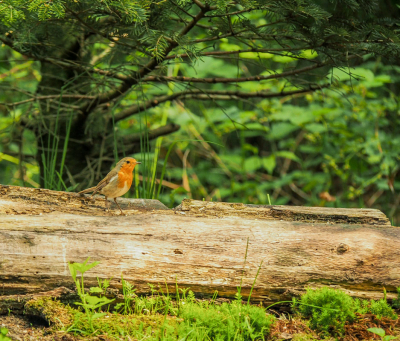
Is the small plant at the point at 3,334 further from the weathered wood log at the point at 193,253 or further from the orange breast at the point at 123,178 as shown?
the orange breast at the point at 123,178

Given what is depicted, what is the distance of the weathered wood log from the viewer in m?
2.44

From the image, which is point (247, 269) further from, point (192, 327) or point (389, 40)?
point (389, 40)

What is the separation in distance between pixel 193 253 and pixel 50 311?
2.77 feet

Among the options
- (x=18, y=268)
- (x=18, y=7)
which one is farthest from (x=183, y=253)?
(x=18, y=7)

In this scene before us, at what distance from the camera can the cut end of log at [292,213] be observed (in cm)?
294

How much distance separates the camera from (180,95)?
159 inches

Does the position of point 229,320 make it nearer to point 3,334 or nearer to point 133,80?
point 3,334

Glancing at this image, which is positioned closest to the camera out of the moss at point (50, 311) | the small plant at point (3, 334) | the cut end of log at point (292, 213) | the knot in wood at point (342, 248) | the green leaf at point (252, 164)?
the small plant at point (3, 334)

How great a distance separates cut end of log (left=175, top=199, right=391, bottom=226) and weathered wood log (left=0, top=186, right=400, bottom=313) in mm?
134

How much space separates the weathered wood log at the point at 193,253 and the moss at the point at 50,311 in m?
0.07

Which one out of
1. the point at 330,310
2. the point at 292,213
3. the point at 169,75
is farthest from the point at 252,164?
the point at 330,310

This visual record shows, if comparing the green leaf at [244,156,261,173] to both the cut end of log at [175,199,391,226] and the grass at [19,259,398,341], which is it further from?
the grass at [19,259,398,341]

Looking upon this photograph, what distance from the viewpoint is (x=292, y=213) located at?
2.98m

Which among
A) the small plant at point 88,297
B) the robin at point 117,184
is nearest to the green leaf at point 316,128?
the robin at point 117,184
